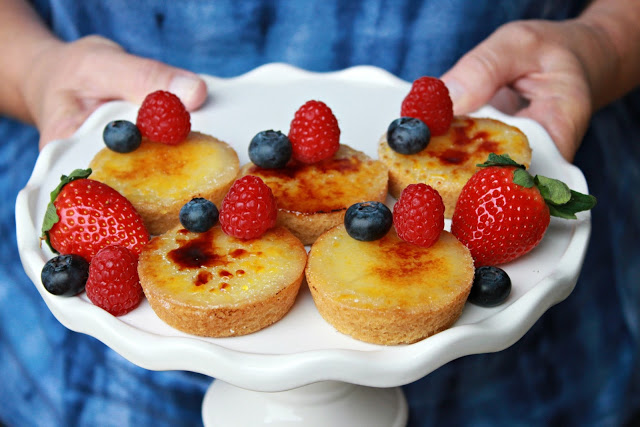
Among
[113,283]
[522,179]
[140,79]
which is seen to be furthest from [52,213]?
[522,179]

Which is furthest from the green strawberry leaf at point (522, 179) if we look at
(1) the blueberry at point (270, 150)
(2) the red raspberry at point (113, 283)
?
(2) the red raspberry at point (113, 283)

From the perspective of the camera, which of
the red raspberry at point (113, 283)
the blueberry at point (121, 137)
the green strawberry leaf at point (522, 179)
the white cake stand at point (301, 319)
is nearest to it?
the white cake stand at point (301, 319)

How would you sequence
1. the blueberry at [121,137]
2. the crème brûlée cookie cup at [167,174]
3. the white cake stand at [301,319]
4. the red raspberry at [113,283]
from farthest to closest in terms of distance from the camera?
1. the blueberry at [121,137]
2. the crème brûlée cookie cup at [167,174]
3. the red raspberry at [113,283]
4. the white cake stand at [301,319]

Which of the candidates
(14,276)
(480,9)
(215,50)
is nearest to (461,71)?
(480,9)

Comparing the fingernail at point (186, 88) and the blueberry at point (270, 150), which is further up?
the blueberry at point (270, 150)

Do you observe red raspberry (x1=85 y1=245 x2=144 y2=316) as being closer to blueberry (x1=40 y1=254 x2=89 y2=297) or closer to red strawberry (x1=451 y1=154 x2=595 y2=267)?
blueberry (x1=40 y1=254 x2=89 y2=297)

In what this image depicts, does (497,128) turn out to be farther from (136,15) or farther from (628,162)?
(136,15)

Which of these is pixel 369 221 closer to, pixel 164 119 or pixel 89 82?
pixel 164 119

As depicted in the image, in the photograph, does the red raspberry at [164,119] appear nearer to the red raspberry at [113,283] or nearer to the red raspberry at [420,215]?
the red raspberry at [113,283]
